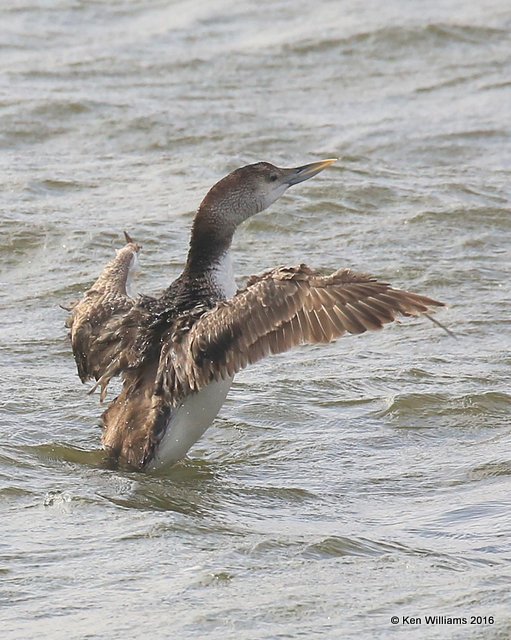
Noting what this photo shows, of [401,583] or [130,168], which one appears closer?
[401,583]

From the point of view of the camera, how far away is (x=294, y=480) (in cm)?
745

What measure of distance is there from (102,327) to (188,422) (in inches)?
27.5

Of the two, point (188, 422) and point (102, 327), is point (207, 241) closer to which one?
point (102, 327)

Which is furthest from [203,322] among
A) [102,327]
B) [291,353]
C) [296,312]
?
[291,353]

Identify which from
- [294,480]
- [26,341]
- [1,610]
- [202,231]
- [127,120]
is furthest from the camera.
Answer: [127,120]

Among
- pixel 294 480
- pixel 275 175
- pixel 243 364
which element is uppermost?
pixel 275 175

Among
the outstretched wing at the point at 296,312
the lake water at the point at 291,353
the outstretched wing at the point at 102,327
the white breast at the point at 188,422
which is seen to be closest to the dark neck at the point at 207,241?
the outstretched wing at the point at 102,327

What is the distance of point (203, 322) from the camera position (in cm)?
722

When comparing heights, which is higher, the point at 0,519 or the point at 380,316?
the point at 380,316

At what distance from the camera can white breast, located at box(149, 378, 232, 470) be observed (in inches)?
293

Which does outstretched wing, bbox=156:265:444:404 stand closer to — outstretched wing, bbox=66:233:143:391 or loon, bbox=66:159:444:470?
loon, bbox=66:159:444:470

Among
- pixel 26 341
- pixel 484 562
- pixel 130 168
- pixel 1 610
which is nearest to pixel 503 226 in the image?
pixel 130 168

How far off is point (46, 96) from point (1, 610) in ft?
29.5

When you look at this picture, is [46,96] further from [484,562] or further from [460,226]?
[484,562]
